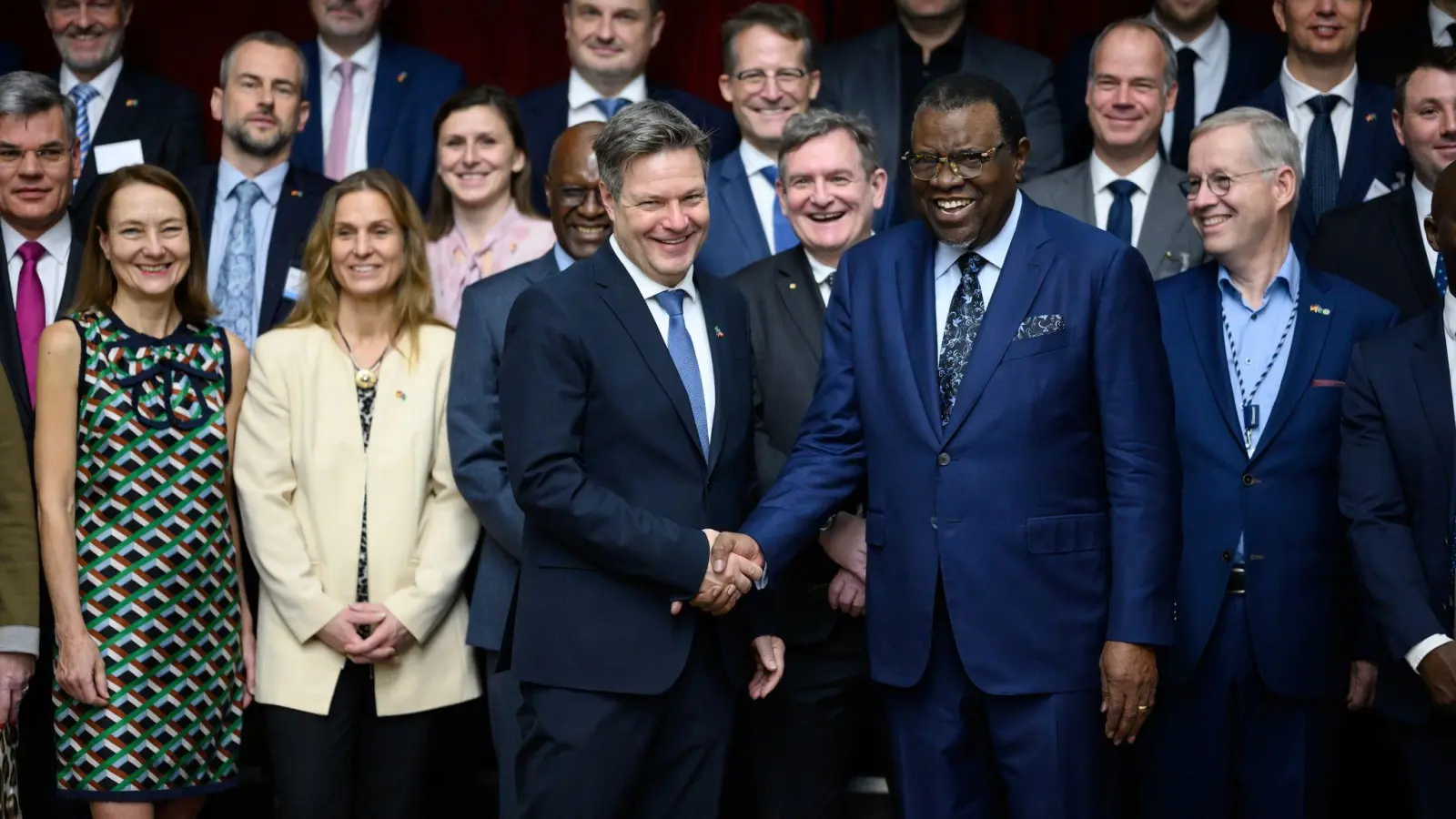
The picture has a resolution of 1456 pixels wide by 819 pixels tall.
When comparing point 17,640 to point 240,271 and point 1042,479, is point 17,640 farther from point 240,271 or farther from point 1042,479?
point 1042,479

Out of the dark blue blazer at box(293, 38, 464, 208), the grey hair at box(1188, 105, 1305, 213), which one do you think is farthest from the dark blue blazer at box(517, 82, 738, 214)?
the grey hair at box(1188, 105, 1305, 213)

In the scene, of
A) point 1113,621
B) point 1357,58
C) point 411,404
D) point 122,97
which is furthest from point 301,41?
point 1113,621

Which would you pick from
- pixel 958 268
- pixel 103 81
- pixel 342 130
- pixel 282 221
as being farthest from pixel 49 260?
pixel 958 268

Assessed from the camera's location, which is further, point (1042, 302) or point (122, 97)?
point (122, 97)

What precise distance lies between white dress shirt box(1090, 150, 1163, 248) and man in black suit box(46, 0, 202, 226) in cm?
264

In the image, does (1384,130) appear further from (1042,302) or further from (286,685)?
(286,685)

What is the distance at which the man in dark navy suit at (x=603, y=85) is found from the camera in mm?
5031

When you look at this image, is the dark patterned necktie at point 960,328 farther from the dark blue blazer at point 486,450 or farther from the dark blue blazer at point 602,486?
the dark blue blazer at point 486,450

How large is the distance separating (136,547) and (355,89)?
215 centimetres

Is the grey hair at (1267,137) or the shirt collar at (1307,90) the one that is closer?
the grey hair at (1267,137)

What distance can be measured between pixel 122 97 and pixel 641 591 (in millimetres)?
2959

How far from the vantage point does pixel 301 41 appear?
6078mm

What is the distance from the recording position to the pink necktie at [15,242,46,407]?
4.06 meters

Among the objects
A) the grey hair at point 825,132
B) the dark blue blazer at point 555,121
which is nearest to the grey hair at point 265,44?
the dark blue blazer at point 555,121
